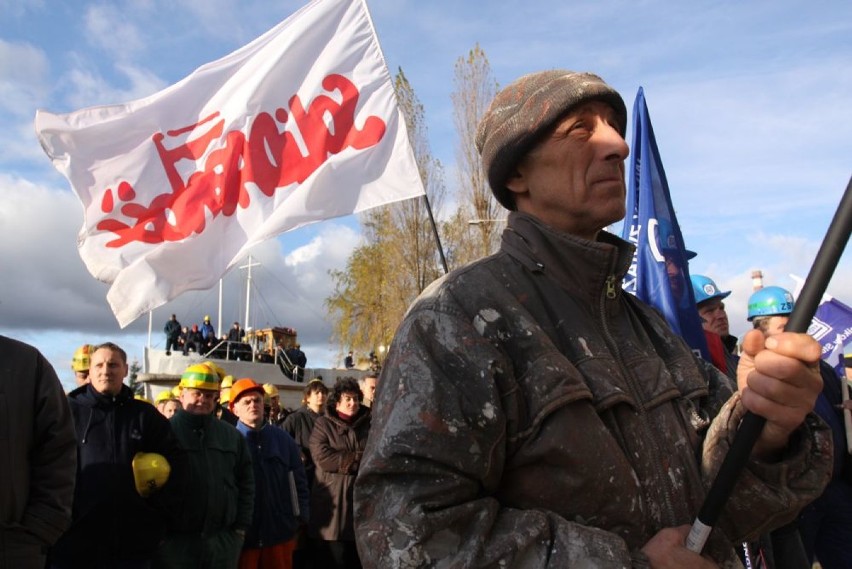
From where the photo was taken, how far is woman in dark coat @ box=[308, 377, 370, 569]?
6883 millimetres

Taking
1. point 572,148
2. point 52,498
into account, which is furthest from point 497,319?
point 52,498

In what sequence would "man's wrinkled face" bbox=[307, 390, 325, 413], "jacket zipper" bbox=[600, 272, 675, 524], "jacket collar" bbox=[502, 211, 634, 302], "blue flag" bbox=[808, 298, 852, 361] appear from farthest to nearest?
"man's wrinkled face" bbox=[307, 390, 325, 413], "blue flag" bbox=[808, 298, 852, 361], "jacket collar" bbox=[502, 211, 634, 302], "jacket zipper" bbox=[600, 272, 675, 524]

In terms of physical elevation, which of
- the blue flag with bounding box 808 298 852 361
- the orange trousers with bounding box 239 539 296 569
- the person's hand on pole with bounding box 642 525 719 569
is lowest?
the orange trousers with bounding box 239 539 296 569

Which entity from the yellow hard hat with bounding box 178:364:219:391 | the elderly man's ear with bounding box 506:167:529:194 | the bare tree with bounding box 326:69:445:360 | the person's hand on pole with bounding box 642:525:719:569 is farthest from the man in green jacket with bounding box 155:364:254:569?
the bare tree with bounding box 326:69:445:360

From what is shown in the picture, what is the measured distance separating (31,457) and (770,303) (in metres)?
4.48

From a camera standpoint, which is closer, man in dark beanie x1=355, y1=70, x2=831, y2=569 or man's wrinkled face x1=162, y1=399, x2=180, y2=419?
man in dark beanie x1=355, y1=70, x2=831, y2=569

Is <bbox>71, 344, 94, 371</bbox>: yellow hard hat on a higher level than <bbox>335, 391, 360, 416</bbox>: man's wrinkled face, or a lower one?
higher

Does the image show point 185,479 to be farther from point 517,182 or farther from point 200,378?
point 517,182

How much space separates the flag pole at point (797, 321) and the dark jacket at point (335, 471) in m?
5.57

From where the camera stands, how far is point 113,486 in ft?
16.2

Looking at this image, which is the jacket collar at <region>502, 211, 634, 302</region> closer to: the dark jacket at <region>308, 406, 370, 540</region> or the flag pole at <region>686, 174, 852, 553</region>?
the flag pole at <region>686, 174, 852, 553</region>

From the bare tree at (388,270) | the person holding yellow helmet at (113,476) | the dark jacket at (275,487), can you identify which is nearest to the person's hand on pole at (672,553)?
the person holding yellow helmet at (113,476)

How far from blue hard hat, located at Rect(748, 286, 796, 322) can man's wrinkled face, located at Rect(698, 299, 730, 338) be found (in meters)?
0.40

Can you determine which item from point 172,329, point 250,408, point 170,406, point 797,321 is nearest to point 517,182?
point 797,321
